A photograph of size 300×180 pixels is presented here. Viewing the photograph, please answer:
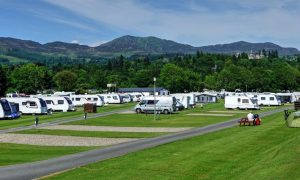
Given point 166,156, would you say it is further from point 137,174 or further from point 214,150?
point 137,174

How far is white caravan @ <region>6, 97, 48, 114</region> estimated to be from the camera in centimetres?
6450

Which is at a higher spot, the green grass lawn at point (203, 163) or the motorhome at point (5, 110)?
the motorhome at point (5, 110)

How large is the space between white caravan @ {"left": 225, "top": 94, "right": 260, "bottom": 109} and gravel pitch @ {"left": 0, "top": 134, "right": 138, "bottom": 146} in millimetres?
44971

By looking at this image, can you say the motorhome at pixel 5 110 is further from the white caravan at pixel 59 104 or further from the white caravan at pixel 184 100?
the white caravan at pixel 184 100

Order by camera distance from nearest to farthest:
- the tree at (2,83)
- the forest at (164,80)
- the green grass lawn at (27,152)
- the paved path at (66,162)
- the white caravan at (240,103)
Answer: the paved path at (66,162) < the green grass lawn at (27,152) < the white caravan at (240,103) < the tree at (2,83) < the forest at (164,80)

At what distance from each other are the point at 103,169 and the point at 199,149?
7498 millimetres

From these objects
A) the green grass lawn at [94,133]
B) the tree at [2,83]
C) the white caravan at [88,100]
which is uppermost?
the tree at [2,83]

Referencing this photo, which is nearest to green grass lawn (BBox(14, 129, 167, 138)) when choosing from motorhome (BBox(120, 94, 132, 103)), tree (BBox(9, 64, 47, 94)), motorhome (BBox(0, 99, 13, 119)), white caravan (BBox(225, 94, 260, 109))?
motorhome (BBox(0, 99, 13, 119))

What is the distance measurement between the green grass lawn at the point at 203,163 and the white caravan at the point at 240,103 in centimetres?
4781

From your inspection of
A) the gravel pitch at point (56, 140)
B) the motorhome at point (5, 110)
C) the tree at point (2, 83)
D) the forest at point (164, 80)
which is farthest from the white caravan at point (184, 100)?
the forest at point (164, 80)

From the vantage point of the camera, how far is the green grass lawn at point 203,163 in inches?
735

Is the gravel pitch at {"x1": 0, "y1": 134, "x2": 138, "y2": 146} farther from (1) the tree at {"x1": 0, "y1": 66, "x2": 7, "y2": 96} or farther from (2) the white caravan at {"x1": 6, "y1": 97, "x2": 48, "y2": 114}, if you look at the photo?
(1) the tree at {"x1": 0, "y1": 66, "x2": 7, "y2": 96}

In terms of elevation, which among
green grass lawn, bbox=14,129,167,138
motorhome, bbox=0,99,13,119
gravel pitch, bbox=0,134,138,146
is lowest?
gravel pitch, bbox=0,134,138,146

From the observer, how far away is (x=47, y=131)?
137 ft
